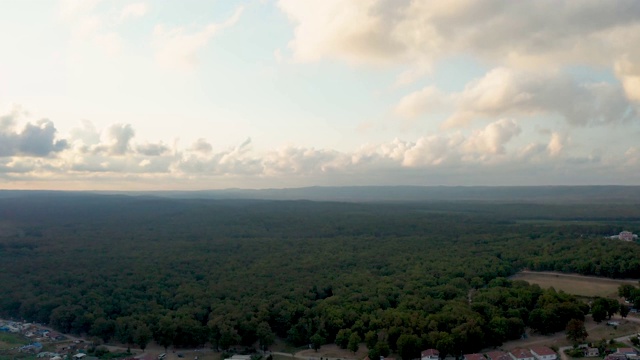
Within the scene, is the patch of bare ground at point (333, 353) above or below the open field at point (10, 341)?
above

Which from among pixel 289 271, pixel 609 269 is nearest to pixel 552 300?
pixel 609 269

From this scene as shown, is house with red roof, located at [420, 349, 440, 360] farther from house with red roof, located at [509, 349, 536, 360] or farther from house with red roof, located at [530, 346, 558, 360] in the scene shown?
house with red roof, located at [530, 346, 558, 360]

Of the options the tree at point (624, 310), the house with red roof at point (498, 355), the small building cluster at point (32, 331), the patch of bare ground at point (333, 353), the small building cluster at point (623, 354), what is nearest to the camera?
the small building cluster at point (623, 354)

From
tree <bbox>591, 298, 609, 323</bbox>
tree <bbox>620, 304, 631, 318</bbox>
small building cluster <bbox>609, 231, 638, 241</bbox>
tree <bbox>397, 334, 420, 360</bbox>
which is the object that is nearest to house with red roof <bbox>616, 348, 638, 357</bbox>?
tree <bbox>591, 298, 609, 323</bbox>

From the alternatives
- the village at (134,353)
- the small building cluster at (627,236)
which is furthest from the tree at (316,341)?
the small building cluster at (627,236)

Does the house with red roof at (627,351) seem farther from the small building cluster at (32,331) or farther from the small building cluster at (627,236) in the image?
the small building cluster at (627,236)

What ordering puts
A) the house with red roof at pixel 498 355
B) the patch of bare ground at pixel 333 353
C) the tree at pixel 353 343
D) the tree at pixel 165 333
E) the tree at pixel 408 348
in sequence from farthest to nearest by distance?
the tree at pixel 165 333
the patch of bare ground at pixel 333 353
the tree at pixel 353 343
the tree at pixel 408 348
the house with red roof at pixel 498 355
